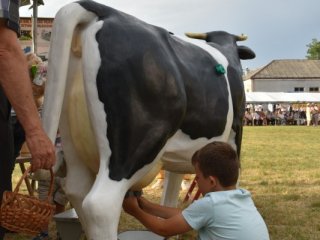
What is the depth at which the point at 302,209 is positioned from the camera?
6.02 meters

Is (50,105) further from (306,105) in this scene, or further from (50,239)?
(306,105)

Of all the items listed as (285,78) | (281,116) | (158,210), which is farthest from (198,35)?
(285,78)

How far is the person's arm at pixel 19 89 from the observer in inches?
83.2

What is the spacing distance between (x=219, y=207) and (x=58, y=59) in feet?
3.83

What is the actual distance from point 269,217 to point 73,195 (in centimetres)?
307

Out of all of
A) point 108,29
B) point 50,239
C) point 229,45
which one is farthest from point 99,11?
point 50,239

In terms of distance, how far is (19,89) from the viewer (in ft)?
6.97

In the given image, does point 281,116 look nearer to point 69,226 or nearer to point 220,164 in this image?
point 69,226

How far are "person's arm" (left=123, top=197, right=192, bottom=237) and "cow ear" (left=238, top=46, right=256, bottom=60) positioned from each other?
2.25 meters

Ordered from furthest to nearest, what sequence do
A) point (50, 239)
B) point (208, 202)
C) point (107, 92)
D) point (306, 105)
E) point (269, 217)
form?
point (306, 105)
point (269, 217)
point (50, 239)
point (107, 92)
point (208, 202)

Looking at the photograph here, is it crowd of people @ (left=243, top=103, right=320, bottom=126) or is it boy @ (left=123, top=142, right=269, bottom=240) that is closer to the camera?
boy @ (left=123, top=142, right=269, bottom=240)

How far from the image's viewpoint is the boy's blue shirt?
7.98 feet

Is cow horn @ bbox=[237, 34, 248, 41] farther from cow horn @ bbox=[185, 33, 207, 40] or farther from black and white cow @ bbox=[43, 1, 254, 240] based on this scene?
black and white cow @ bbox=[43, 1, 254, 240]

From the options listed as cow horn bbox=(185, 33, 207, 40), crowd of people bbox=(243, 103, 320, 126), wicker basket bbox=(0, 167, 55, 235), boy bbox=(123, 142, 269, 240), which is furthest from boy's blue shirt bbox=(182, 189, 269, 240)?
crowd of people bbox=(243, 103, 320, 126)
